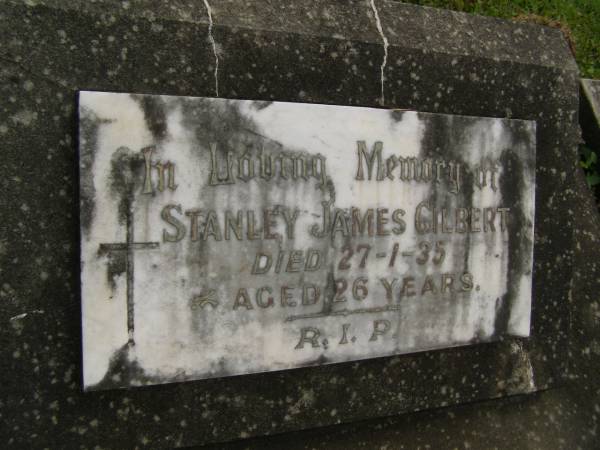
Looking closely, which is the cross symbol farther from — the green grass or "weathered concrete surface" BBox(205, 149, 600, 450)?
the green grass

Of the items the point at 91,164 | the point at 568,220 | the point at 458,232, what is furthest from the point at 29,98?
the point at 568,220

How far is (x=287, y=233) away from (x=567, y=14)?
8.74ft

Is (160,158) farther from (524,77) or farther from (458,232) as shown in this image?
(524,77)

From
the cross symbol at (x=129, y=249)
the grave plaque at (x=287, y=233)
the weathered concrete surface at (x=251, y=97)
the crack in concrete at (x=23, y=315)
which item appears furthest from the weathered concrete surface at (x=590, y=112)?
the crack in concrete at (x=23, y=315)

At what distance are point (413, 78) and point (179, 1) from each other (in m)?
0.80

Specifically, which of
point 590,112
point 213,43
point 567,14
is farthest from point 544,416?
point 567,14

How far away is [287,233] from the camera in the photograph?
1.55 meters

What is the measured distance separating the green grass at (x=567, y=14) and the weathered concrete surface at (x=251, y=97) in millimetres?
799

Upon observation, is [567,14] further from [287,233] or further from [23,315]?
[23,315]

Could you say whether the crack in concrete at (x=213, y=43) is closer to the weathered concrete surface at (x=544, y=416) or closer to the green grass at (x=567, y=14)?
the weathered concrete surface at (x=544, y=416)

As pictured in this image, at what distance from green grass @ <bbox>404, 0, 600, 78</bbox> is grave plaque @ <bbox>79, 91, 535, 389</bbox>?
4.09ft

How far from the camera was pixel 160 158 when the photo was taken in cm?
142

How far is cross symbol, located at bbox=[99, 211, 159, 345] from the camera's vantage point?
138 centimetres

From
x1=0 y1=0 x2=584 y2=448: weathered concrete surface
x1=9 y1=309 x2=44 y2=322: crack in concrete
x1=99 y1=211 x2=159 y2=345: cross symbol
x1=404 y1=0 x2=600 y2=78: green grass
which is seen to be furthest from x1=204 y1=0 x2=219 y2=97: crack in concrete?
x1=404 y1=0 x2=600 y2=78: green grass
